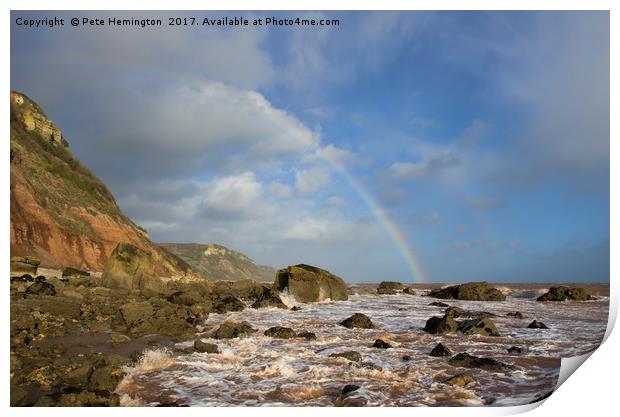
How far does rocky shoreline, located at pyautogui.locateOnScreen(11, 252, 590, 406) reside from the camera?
24.4 ft

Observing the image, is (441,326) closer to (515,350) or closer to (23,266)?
(515,350)

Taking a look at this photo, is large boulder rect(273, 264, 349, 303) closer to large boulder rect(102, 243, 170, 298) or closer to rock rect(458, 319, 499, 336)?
large boulder rect(102, 243, 170, 298)

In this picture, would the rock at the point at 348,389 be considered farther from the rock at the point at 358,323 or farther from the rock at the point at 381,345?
the rock at the point at 358,323

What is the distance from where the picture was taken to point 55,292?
50.5ft

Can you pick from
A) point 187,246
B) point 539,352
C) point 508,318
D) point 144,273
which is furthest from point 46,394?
point 187,246

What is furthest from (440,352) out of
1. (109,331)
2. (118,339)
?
(109,331)

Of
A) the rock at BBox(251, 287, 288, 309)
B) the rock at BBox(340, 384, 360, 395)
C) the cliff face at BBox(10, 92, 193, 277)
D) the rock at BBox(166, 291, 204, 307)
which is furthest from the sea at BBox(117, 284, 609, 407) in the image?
the cliff face at BBox(10, 92, 193, 277)

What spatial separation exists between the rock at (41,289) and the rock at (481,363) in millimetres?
13756

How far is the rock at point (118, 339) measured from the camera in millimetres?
10836

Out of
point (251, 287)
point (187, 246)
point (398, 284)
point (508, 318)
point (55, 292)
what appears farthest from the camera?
point (187, 246)

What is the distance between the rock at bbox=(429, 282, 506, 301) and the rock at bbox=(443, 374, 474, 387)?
1003 inches

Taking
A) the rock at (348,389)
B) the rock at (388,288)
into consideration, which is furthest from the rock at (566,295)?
the rock at (348,389)
